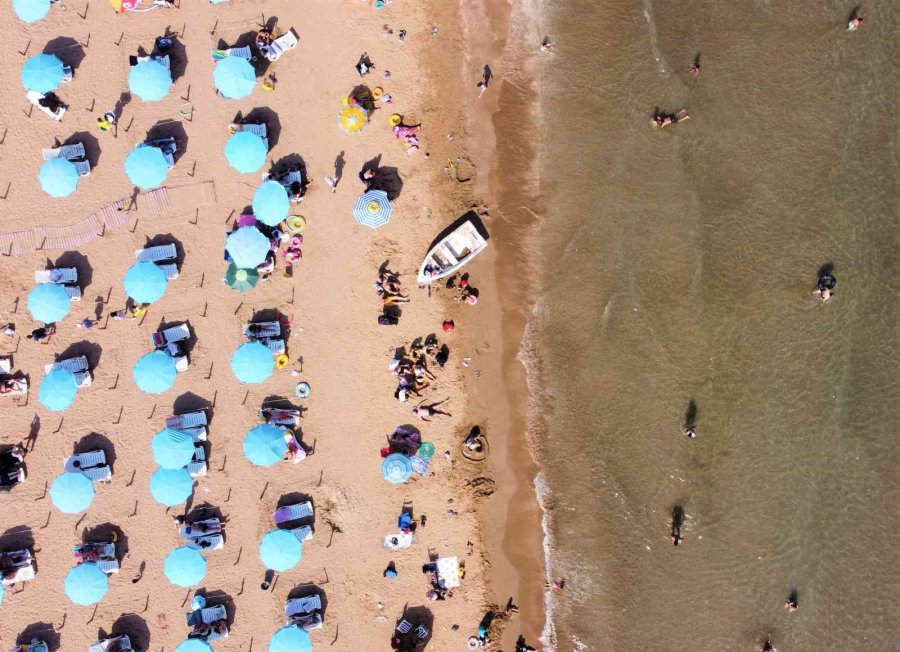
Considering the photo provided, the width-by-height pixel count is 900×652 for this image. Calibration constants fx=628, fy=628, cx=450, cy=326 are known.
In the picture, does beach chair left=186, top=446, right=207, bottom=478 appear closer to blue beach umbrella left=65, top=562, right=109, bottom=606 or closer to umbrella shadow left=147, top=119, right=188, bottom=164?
blue beach umbrella left=65, top=562, right=109, bottom=606

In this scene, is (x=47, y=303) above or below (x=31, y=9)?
below

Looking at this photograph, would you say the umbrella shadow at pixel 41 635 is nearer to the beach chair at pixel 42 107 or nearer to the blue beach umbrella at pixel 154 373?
the blue beach umbrella at pixel 154 373

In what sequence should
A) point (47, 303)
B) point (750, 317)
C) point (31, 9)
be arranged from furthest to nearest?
1. point (31, 9)
2. point (47, 303)
3. point (750, 317)

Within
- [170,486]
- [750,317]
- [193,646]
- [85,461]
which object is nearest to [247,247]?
[170,486]

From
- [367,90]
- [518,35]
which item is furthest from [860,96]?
[367,90]

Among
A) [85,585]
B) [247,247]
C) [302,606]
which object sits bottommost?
[302,606]

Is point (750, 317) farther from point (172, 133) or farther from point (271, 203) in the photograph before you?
point (172, 133)

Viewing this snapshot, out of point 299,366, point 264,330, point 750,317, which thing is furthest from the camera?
point 299,366
